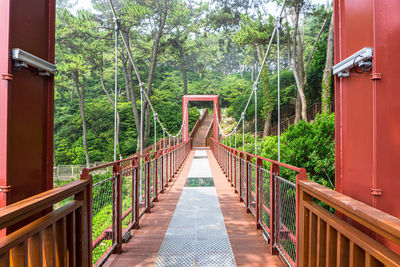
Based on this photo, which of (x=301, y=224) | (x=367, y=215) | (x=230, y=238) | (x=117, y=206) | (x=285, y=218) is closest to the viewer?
(x=367, y=215)

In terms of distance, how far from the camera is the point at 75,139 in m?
20.8

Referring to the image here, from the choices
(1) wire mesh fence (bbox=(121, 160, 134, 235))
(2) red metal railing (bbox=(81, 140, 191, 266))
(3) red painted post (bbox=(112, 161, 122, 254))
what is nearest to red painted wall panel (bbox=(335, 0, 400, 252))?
(2) red metal railing (bbox=(81, 140, 191, 266))

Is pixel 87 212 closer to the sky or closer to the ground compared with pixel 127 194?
closer to the sky

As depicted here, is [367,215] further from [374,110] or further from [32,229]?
[32,229]

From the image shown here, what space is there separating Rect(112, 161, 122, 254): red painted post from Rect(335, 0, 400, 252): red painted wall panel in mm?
1732

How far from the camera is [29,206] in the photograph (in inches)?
38.0

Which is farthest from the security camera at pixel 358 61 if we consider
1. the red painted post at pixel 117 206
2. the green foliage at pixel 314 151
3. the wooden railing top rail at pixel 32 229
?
the green foliage at pixel 314 151

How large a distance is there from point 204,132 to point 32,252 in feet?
65.2

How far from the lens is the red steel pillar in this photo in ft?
4.12

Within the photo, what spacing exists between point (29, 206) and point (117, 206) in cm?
144

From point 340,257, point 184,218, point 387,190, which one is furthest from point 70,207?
point 184,218

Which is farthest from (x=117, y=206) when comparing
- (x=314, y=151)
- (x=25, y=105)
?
(x=314, y=151)

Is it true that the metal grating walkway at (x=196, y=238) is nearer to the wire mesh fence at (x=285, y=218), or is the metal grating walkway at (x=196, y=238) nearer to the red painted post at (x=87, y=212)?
the wire mesh fence at (x=285, y=218)

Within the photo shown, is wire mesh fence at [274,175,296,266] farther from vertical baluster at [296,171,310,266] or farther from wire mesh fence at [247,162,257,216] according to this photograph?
wire mesh fence at [247,162,257,216]
